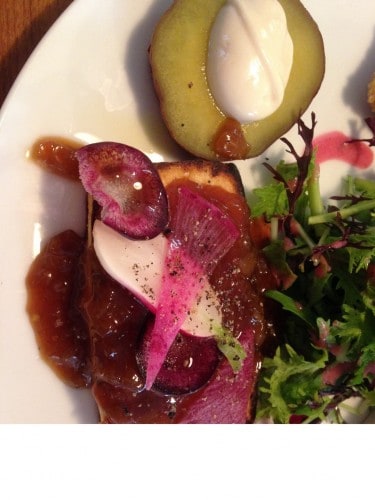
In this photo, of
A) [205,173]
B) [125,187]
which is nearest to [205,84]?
[205,173]

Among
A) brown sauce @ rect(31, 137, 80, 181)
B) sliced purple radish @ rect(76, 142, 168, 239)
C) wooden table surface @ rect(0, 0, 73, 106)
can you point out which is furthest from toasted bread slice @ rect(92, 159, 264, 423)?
wooden table surface @ rect(0, 0, 73, 106)

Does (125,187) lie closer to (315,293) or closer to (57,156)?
(57,156)

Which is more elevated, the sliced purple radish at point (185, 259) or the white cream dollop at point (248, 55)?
the white cream dollop at point (248, 55)

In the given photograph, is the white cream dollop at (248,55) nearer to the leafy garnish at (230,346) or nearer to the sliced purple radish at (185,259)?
the sliced purple radish at (185,259)

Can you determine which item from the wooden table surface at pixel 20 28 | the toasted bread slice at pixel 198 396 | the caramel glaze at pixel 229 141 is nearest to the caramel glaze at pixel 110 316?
the toasted bread slice at pixel 198 396

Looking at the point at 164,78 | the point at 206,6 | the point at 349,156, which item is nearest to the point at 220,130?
the point at 164,78

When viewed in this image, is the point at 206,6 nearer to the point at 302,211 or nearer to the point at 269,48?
the point at 269,48
